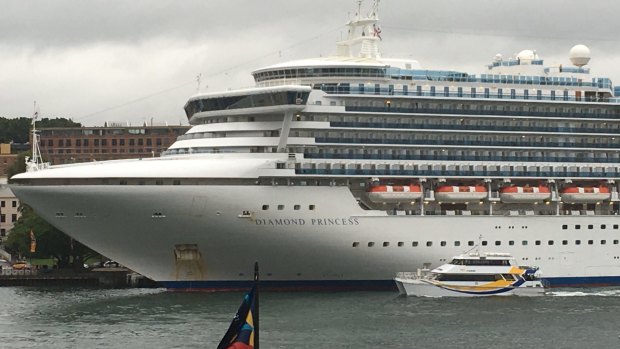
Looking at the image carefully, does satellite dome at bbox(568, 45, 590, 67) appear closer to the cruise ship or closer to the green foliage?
the cruise ship

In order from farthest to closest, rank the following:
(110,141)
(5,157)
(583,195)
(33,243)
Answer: (5,157) < (110,141) < (33,243) < (583,195)

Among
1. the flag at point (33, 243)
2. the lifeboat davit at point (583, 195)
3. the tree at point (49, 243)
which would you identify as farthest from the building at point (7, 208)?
the lifeboat davit at point (583, 195)

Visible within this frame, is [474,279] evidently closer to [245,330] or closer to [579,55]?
[579,55]

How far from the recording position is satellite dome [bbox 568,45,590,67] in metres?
69.8

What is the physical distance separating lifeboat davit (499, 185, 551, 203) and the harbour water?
4.52 meters

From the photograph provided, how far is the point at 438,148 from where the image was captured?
6372 centimetres

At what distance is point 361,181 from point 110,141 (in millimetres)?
78890

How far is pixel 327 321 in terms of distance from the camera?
5256 cm

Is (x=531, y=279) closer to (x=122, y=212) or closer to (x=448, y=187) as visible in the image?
(x=448, y=187)

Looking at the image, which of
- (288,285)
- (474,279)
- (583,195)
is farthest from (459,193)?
(288,285)

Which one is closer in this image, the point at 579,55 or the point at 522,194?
the point at 522,194

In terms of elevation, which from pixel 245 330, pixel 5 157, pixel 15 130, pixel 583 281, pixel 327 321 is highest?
pixel 15 130

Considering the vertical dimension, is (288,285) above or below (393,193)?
below

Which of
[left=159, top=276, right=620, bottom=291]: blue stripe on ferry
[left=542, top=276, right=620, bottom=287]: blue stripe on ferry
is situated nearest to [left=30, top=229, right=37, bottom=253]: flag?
[left=159, top=276, right=620, bottom=291]: blue stripe on ferry
